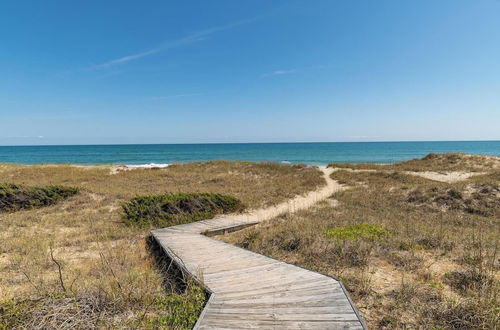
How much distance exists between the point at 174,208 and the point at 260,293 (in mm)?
8510

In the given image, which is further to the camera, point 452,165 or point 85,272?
point 452,165

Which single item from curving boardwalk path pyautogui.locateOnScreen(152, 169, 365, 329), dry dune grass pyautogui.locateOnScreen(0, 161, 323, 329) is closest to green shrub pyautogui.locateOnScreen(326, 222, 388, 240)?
curving boardwalk path pyautogui.locateOnScreen(152, 169, 365, 329)

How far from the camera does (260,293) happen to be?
4.37 meters

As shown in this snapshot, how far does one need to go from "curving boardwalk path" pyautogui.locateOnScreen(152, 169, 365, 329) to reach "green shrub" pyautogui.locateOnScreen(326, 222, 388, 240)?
2.85 metres

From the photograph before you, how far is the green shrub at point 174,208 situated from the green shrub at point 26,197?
5430 mm

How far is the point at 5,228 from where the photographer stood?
400 inches

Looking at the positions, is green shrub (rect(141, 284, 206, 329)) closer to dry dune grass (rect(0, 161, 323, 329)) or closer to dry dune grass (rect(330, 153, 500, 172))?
dry dune grass (rect(0, 161, 323, 329))

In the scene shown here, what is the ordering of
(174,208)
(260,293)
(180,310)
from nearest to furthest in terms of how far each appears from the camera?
(180,310)
(260,293)
(174,208)

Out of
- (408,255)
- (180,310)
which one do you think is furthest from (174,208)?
(408,255)

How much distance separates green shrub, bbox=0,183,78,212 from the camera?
43.4 ft

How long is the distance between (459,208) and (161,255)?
1421 centimetres

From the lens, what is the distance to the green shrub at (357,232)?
769 centimetres

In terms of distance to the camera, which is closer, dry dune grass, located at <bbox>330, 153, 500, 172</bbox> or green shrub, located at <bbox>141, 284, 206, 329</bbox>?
green shrub, located at <bbox>141, 284, 206, 329</bbox>

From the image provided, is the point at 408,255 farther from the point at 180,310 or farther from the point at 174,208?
the point at 174,208
